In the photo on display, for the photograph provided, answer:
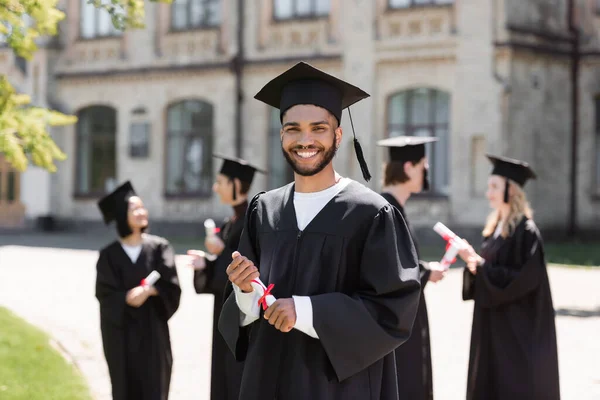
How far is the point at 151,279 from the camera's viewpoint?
648 centimetres

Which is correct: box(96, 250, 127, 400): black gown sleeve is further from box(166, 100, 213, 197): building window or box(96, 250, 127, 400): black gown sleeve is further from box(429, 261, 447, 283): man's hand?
box(166, 100, 213, 197): building window

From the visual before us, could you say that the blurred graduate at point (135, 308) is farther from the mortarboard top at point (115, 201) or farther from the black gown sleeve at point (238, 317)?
the black gown sleeve at point (238, 317)

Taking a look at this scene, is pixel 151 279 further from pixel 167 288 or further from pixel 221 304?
pixel 221 304

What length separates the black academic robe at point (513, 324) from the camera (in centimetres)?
631

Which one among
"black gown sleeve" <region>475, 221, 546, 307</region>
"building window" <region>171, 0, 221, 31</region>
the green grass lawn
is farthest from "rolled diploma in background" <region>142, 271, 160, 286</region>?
"building window" <region>171, 0, 221, 31</region>

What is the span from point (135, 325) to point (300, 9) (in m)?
18.4

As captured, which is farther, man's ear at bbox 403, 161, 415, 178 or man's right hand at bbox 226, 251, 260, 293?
man's ear at bbox 403, 161, 415, 178

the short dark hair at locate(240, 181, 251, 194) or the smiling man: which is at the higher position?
the short dark hair at locate(240, 181, 251, 194)

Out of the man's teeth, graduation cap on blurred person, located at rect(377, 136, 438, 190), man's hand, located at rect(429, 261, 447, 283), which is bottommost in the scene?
man's hand, located at rect(429, 261, 447, 283)

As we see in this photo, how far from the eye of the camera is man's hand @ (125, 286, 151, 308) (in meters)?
6.40

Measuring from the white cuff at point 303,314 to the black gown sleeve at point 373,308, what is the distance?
0.08ft

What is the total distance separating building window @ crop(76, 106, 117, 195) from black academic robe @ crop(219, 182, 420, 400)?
23427 millimetres

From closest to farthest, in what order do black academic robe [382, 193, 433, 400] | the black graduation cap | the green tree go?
the black graduation cap → black academic robe [382, 193, 433, 400] → the green tree

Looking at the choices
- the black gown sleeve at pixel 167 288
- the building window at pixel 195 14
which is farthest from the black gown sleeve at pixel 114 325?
the building window at pixel 195 14
